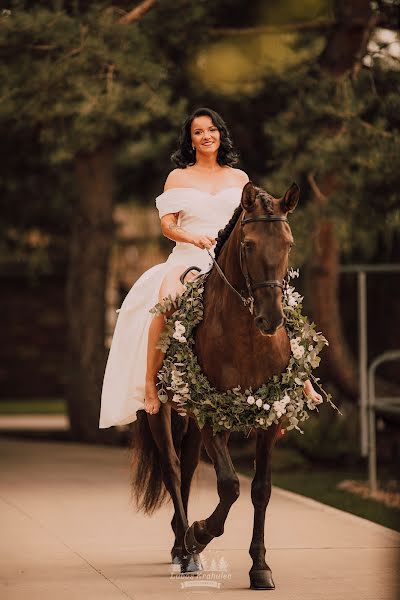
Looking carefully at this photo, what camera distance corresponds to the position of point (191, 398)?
274 inches

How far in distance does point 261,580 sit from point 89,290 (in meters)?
10.5

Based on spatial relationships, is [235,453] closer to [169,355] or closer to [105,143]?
[105,143]

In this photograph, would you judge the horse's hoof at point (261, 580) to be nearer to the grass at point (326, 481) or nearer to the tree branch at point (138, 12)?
the grass at point (326, 481)

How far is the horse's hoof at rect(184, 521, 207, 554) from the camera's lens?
6926 mm

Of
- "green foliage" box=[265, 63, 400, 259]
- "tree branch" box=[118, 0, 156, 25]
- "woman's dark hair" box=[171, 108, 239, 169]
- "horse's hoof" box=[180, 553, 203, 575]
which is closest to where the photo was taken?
"horse's hoof" box=[180, 553, 203, 575]

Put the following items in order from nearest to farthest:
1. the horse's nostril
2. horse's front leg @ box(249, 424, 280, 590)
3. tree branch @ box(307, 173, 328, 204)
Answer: the horse's nostril < horse's front leg @ box(249, 424, 280, 590) < tree branch @ box(307, 173, 328, 204)

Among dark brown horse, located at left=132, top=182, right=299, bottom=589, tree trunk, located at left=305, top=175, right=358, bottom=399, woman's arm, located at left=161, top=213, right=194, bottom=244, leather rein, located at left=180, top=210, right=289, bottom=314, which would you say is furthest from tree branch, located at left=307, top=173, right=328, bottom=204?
leather rein, located at left=180, top=210, right=289, bottom=314

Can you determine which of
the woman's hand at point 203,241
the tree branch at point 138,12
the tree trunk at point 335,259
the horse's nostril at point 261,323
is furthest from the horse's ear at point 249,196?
the tree trunk at point 335,259

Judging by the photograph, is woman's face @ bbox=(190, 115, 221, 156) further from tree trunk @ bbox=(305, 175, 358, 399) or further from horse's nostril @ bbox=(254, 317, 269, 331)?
tree trunk @ bbox=(305, 175, 358, 399)

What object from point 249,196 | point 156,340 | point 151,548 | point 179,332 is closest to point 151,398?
point 156,340

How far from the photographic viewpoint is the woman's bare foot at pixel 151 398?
748cm

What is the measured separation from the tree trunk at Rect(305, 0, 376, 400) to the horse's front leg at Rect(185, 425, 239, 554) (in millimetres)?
7083

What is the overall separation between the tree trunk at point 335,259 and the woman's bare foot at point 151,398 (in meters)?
6.54

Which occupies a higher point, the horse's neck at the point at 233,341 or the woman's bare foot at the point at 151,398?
the horse's neck at the point at 233,341
